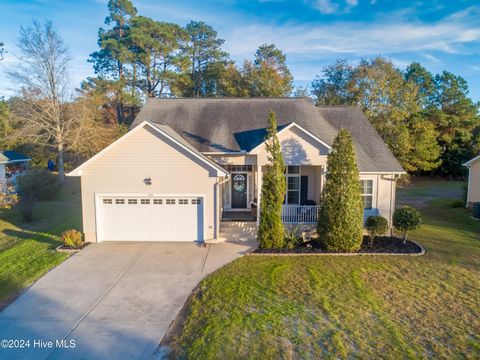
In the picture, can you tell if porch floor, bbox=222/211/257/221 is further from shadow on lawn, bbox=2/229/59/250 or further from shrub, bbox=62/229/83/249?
shadow on lawn, bbox=2/229/59/250

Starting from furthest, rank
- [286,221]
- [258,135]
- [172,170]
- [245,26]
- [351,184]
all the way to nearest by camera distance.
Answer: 1. [245,26]
2. [258,135]
3. [286,221]
4. [172,170]
5. [351,184]

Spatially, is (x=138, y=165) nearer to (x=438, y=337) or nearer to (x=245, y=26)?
(x=438, y=337)

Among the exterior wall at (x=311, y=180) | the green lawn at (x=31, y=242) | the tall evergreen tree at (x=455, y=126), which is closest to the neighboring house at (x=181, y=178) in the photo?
the exterior wall at (x=311, y=180)

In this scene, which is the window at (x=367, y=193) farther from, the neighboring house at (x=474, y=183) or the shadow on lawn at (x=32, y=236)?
the shadow on lawn at (x=32, y=236)

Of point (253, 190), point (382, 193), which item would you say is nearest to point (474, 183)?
point (382, 193)

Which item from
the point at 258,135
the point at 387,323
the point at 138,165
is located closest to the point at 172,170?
the point at 138,165
